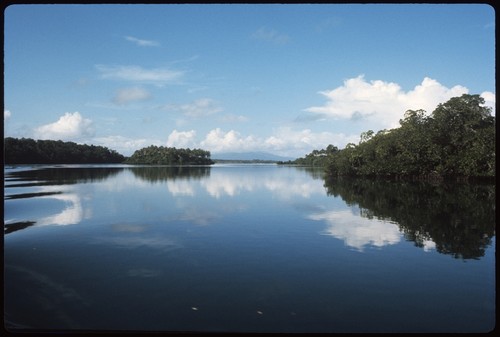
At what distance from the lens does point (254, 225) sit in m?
12.7

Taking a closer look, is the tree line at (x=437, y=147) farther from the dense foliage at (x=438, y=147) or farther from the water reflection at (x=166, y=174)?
the water reflection at (x=166, y=174)

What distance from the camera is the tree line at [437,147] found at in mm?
30500

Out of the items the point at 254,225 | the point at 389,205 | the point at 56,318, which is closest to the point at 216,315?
the point at 56,318

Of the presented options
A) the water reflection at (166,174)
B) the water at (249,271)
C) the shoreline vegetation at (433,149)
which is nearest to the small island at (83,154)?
the water reflection at (166,174)

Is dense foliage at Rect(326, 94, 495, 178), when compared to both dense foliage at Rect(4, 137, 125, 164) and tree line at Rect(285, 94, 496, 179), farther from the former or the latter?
dense foliage at Rect(4, 137, 125, 164)

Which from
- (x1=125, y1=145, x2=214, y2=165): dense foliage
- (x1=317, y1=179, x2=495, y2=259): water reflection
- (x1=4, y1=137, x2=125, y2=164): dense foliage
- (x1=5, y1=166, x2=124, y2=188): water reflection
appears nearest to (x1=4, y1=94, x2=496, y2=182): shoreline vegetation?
(x1=317, y1=179, x2=495, y2=259): water reflection

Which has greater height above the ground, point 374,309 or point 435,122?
point 435,122

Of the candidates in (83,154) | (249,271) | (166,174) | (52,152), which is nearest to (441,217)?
(249,271)

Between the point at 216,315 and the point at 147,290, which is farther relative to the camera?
the point at 147,290

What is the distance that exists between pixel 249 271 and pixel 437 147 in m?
30.5

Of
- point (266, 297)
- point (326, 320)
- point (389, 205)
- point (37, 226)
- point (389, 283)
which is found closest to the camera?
point (326, 320)

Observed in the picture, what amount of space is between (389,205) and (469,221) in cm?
456

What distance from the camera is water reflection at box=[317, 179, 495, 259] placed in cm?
1017

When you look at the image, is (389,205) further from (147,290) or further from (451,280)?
(147,290)
